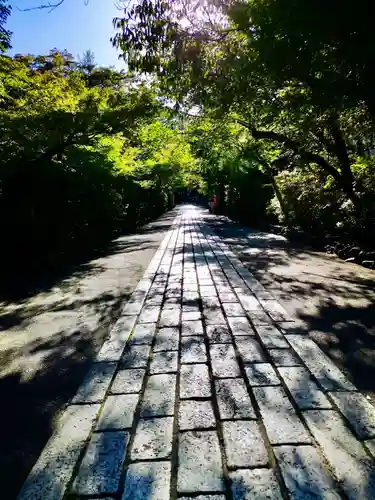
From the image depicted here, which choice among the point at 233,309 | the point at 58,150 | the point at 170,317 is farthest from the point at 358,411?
the point at 58,150

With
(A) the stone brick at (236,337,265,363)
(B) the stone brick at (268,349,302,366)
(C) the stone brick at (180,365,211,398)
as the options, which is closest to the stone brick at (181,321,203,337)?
(A) the stone brick at (236,337,265,363)

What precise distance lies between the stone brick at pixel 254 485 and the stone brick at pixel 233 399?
48 centimetres

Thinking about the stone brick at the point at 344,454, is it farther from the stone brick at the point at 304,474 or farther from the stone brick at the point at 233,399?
the stone brick at the point at 233,399

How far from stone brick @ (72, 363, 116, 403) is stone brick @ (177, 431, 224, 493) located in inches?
33.4

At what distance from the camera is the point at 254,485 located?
1.77 meters

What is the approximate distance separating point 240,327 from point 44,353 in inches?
86.4

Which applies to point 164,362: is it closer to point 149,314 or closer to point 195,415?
point 195,415

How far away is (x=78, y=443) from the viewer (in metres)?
2.12

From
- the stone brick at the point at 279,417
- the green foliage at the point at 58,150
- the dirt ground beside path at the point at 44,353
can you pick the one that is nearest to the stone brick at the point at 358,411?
the stone brick at the point at 279,417

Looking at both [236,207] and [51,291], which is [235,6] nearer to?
[51,291]

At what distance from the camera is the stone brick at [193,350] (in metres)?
3.21

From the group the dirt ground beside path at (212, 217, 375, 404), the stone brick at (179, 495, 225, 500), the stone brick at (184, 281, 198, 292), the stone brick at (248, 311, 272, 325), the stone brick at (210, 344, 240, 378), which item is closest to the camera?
the stone brick at (179, 495, 225, 500)

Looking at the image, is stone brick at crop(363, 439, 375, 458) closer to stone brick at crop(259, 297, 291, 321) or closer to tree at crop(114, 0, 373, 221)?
stone brick at crop(259, 297, 291, 321)

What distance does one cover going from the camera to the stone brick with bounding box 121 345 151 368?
10.3 feet
